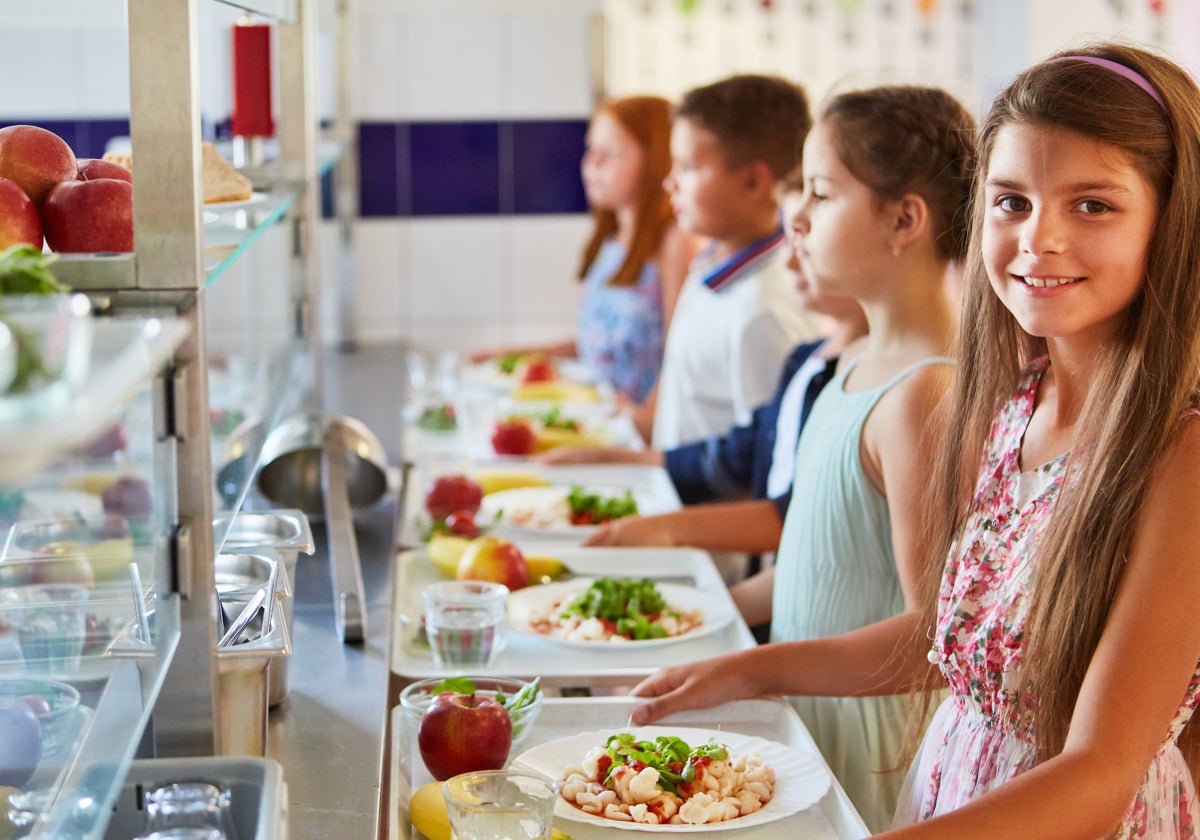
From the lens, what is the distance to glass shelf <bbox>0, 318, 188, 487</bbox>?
52 centimetres

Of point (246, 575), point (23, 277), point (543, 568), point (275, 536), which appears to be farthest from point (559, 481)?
point (23, 277)

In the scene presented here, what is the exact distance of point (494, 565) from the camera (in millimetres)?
1855

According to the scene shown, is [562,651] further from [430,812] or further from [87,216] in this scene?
[87,216]

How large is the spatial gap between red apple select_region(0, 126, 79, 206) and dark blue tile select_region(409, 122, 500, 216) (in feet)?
12.0

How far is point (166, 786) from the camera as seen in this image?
959 millimetres

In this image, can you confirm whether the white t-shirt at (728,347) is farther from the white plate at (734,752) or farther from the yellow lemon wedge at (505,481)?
the white plate at (734,752)

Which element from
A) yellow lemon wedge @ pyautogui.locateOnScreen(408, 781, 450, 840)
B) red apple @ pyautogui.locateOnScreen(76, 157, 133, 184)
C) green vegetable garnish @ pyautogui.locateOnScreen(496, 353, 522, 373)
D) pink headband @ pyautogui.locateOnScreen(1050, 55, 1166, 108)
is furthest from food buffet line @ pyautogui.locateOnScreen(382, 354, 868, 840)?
green vegetable garnish @ pyautogui.locateOnScreen(496, 353, 522, 373)

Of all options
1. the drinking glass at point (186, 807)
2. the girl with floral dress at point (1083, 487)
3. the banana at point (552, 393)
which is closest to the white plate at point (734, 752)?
→ the girl with floral dress at point (1083, 487)

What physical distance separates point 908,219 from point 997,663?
0.64 metres

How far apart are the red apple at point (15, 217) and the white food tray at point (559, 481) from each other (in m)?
1.13

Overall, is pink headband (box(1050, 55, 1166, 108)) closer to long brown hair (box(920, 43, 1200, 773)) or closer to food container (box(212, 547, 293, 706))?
long brown hair (box(920, 43, 1200, 773))

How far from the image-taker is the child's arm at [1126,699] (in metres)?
1.06

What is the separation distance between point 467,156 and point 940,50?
1.54 m

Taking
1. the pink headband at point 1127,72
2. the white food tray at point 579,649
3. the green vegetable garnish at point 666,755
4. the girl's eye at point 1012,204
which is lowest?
the white food tray at point 579,649
